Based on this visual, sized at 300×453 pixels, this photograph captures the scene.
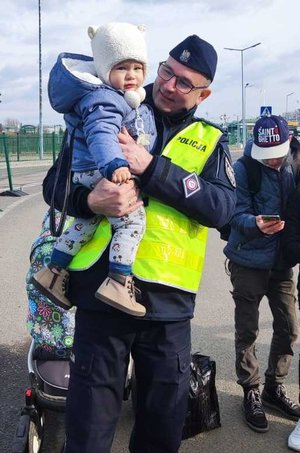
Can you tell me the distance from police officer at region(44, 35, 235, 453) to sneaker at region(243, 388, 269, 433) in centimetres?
127

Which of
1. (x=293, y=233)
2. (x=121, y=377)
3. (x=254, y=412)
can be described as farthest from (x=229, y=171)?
(x=254, y=412)

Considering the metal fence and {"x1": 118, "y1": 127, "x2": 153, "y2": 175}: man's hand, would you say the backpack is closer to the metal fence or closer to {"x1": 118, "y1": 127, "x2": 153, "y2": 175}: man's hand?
{"x1": 118, "y1": 127, "x2": 153, "y2": 175}: man's hand

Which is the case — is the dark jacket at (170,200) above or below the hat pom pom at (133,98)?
below

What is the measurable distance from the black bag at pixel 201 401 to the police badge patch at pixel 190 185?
5.01ft

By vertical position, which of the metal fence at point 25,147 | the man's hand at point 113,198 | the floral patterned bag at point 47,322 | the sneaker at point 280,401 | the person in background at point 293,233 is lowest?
the sneaker at point 280,401

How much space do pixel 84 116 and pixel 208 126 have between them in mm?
517

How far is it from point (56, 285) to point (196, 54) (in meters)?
1.06

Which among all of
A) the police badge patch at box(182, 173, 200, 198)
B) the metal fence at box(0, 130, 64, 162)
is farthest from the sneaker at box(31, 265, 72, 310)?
the metal fence at box(0, 130, 64, 162)

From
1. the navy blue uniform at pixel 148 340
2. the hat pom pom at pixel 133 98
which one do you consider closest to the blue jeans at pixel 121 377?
the navy blue uniform at pixel 148 340

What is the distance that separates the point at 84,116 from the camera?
2029mm

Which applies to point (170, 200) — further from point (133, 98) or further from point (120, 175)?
point (133, 98)

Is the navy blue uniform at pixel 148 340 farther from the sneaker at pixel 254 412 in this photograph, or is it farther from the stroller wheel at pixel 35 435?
the sneaker at pixel 254 412

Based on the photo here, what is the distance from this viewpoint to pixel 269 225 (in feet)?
10.4

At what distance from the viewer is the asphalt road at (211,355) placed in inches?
124
